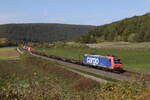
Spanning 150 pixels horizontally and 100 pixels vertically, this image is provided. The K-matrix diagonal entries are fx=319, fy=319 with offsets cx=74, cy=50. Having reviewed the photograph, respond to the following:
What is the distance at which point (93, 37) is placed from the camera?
18500 cm

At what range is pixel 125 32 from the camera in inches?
6156

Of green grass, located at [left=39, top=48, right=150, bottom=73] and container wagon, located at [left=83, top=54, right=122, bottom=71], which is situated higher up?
container wagon, located at [left=83, top=54, right=122, bottom=71]

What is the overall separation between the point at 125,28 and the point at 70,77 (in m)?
126

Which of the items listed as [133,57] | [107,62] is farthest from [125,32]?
[107,62]

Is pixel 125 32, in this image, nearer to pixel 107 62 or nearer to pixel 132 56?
pixel 132 56

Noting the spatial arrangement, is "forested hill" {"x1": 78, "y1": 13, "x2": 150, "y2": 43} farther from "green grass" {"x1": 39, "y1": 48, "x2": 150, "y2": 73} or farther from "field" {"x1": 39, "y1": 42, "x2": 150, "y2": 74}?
"green grass" {"x1": 39, "y1": 48, "x2": 150, "y2": 73}

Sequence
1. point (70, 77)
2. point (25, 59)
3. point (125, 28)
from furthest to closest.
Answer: point (125, 28) < point (25, 59) < point (70, 77)

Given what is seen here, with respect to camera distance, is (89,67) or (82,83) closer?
(82,83)

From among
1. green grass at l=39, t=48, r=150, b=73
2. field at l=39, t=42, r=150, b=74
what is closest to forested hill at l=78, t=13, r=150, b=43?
field at l=39, t=42, r=150, b=74

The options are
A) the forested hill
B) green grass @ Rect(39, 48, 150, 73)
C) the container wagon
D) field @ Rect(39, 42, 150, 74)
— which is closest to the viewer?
the container wagon

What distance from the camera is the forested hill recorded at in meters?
138

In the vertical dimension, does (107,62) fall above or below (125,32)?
above

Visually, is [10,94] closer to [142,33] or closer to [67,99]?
[67,99]

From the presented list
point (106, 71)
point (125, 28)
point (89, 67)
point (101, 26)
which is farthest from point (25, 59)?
point (101, 26)
